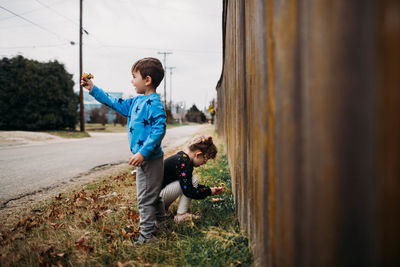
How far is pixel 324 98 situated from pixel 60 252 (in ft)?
7.14

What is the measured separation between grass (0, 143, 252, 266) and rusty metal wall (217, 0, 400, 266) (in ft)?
3.43

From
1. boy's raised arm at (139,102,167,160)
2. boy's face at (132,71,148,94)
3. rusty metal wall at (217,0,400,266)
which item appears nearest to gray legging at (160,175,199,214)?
boy's raised arm at (139,102,167,160)

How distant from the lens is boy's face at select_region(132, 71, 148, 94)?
2434 mm

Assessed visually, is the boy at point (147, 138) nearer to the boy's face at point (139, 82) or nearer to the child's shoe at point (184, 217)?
the boy's face at point (139, 82)

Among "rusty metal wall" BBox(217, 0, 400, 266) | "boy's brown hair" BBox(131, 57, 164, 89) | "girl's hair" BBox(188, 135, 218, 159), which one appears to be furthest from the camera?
"girl's hair" BBox(188, 135, 218, 159)

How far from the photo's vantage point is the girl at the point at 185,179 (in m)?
2.60

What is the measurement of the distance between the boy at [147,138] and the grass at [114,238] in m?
0.22

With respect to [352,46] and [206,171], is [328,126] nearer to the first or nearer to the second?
[352,46]

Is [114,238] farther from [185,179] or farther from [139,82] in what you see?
[139,82]

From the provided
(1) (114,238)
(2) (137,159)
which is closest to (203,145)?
(2) (137,159)

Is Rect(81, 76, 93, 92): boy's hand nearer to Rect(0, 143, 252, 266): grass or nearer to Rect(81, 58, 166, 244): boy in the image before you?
Rect(81, 58, 166, 244): boy

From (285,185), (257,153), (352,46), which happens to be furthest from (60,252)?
(352,46)

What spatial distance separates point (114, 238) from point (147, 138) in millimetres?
880

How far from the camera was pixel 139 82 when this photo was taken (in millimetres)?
2432
